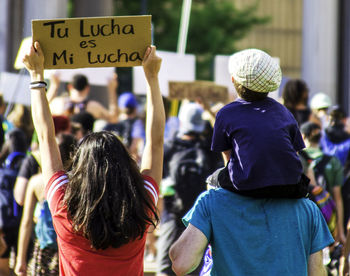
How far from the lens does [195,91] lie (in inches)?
285

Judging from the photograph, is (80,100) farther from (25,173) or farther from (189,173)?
(25,173)

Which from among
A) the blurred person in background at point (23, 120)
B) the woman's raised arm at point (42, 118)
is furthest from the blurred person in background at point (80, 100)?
the woman's raised arm at point (42, 118)

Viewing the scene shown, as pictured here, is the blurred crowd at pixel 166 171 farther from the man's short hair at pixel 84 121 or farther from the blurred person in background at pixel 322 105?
the blurred person in background at pixel 322 105

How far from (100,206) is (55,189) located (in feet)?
0.81

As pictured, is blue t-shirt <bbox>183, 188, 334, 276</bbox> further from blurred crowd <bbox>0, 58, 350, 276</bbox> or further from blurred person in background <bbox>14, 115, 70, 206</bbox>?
blurred person in background <bbox>14, 115, 70, 206</bbox>

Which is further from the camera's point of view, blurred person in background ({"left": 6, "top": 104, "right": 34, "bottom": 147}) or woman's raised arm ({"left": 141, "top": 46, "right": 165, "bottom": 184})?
blurred person in background ({"left": 6, "top": 104, "right": 34, "bottom": 147})

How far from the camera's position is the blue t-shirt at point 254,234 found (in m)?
3.05

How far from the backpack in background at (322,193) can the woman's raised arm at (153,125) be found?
212cm

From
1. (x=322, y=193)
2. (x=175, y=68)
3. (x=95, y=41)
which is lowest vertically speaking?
(x=322, y=193)

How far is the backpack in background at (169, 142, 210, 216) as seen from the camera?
6262mm

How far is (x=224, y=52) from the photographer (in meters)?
24.5

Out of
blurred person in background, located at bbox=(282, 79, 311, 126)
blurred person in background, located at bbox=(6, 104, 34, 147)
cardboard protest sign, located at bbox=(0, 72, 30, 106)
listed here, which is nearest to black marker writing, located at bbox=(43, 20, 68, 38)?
blurred person in background, located at bbox=(6, 104, 34, 147)

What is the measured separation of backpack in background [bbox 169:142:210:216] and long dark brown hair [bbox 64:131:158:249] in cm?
316

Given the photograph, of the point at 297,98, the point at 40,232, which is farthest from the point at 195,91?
the point at 40,232
